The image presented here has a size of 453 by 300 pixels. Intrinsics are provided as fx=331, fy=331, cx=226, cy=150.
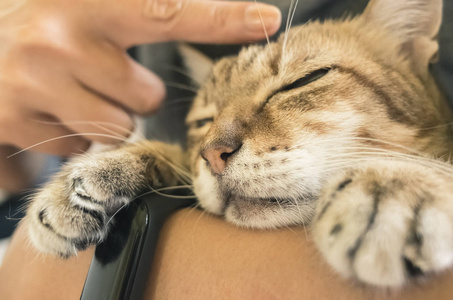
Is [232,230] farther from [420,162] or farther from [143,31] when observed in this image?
[143,31]

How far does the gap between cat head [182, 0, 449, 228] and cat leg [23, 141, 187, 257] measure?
0.47 ft

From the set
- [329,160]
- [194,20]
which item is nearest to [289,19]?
[194,20]

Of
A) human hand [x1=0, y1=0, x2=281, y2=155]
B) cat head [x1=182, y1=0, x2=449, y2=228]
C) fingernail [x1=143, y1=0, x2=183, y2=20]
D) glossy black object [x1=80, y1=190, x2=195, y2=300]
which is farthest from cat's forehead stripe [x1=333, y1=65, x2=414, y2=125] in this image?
glossy black object [x1=80, y1=190, x2=195, y2=300]

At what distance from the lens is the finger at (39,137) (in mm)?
822

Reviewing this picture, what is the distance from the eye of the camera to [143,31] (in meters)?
0.79

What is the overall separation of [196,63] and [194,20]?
0.39m

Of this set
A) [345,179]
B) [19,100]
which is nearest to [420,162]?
[345,179]

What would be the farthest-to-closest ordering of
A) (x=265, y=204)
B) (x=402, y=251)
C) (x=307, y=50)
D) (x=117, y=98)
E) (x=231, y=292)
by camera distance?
(x=117, y=98) < (x=307, y=50) < (x=265, y=204) < (x=231, y=292) < (x=402, y=251)

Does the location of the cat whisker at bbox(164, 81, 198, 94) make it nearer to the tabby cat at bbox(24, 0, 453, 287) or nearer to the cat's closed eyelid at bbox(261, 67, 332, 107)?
the tabby cat at bbox(24, 0, 453, 287)

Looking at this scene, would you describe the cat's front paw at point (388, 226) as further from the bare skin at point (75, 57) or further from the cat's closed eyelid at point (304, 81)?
the bare skin at point (75, 57)

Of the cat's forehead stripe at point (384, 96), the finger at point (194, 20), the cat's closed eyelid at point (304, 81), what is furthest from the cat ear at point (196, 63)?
the cat's forehead stripe at point (384, 96)

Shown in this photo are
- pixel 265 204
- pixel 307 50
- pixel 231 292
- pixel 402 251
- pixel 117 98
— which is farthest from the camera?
pixel 117 98

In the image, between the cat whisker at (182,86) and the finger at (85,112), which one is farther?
the cat whisker at (182,86)

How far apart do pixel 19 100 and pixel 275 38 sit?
25.2 inches
